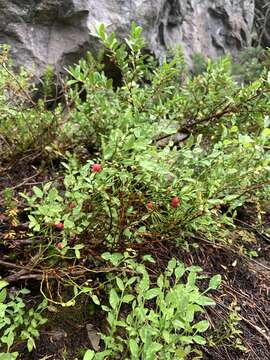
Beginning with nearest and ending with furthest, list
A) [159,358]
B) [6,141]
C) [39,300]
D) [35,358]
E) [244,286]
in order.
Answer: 1. [159,358]
2. [35,358]
3. [39,300]
4. [244,286]
5. [6,141]

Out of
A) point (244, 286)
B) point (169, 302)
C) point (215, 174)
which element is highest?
point (215, 174)

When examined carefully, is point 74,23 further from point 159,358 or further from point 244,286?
point 159,358

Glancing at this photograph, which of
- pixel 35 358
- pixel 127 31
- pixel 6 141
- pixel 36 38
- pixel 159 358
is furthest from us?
pixel 127 31

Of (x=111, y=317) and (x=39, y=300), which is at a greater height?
(x=111, y=317)

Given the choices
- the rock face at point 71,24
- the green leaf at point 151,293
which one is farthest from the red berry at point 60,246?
the rock face at point 71,24

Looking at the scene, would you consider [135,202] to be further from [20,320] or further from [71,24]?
[71,24]

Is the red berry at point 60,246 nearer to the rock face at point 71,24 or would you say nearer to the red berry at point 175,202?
the red berry at point 175,202

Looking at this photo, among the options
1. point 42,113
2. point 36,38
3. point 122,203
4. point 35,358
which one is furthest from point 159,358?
point 36,38

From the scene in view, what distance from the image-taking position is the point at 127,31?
3.80 metres

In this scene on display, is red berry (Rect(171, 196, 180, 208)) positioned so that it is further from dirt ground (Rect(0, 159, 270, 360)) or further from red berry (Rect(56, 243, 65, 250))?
red berry (Rect(56, 243, 65, 250))

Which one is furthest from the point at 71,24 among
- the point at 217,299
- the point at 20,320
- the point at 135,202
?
the point at 20,320

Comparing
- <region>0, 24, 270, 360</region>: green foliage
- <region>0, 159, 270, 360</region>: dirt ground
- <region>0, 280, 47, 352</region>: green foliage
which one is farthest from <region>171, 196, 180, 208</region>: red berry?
<region>0, 280, 47, 352</region>: green foliage

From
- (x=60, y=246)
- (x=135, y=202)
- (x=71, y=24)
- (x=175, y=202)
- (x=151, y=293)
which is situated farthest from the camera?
(x=71, y=24)

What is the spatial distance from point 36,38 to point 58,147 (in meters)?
1.67
